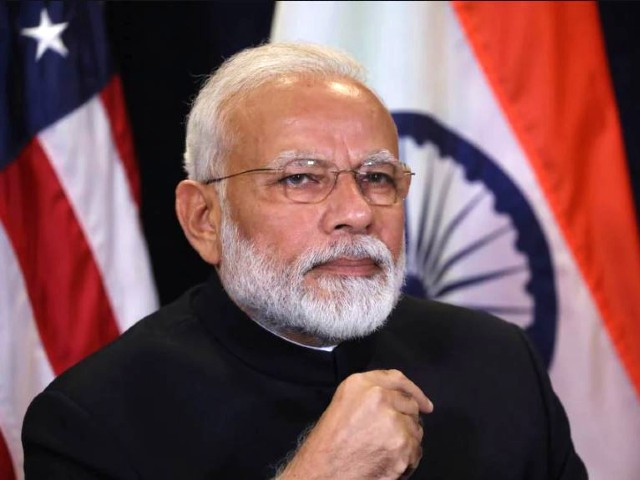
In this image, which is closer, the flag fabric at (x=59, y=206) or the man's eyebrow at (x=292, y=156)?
the man's eyebrow at (x=292, y=156)

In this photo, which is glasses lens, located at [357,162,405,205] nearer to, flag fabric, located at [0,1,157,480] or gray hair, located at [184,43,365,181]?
gray hair, located at [184,43,365,181]

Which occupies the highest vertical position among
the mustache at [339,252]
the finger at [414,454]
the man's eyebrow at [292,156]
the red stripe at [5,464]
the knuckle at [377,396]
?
the man's eyebrow at [292,156]

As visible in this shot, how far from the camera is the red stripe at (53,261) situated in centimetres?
274

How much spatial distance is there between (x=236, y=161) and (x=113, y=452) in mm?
720

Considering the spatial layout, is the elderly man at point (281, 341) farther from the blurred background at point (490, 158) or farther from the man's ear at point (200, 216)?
the blurred background at point (490, 158)

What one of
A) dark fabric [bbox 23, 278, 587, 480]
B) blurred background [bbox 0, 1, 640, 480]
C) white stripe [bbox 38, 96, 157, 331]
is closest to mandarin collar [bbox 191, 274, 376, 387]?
dark fabric [bbox 23, 278, 587, 480]

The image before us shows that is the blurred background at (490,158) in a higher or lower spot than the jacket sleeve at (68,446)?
higher

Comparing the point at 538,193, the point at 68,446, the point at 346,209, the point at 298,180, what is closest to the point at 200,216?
the point at 298,180

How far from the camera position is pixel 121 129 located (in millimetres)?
2986

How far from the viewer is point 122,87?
314cm

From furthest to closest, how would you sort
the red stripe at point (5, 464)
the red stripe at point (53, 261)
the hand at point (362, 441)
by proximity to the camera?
the red stripe at point (53, 261)
the red stripe at point (5, 464)
the hand at point (362, 441)

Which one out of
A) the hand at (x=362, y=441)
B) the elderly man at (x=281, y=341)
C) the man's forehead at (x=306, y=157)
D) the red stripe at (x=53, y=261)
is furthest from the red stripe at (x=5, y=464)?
the man's forehead at (x=306, y=157)

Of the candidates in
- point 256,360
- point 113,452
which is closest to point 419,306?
point 256,360

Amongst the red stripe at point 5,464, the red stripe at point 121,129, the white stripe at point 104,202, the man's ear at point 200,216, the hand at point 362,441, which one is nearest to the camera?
the hand at point 362,441
